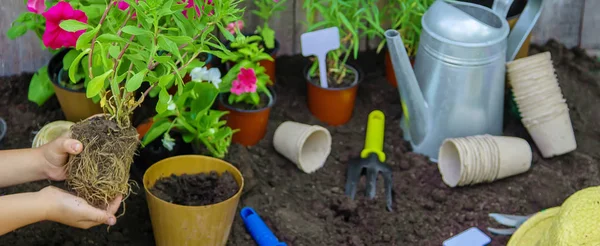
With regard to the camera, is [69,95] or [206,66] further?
[206,66]

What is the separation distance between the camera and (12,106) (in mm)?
2246

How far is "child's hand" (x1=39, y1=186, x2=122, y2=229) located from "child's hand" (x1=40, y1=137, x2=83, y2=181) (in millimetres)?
82

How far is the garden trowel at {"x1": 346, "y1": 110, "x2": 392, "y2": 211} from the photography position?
2.06 meters

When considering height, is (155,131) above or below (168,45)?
below

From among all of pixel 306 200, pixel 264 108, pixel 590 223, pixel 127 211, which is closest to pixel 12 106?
pixel 127 211

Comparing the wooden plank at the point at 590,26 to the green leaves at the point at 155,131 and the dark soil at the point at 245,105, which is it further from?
the green leaves at the point at 155,131

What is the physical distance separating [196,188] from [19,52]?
0.90 metres

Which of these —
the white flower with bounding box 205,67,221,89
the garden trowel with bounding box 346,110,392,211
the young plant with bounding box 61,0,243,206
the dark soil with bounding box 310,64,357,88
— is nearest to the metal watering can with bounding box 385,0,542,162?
the garden trowel with bounding box 346,110,392,211

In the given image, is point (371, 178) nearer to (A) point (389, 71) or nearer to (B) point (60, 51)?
(A) point (389, 71)

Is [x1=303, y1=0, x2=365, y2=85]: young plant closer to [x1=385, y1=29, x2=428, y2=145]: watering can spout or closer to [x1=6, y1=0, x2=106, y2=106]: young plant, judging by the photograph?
[x1=385, y1=29, x2=428, y2=145]: watering can spout

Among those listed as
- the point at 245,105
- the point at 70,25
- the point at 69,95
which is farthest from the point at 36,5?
the point at 245,105

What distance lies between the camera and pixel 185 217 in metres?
1.63

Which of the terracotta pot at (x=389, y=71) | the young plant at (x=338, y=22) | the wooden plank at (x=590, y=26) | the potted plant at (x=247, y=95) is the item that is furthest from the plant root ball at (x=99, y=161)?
the wooden plank at (x=590, y=26)

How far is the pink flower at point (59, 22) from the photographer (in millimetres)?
1715
